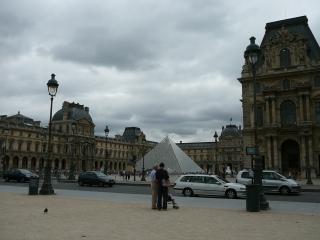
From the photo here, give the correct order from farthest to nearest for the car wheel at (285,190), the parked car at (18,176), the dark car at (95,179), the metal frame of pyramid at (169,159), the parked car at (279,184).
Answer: the metal frame of pyramid at (169,159) < the parked car at (18,176) < the dark car at (95,179) < the car wheel at (285,190) < the parked car at (279,184)

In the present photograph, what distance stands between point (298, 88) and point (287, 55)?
5.50m

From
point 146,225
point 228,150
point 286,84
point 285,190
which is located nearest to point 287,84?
point 286,84

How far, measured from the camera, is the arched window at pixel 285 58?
51397 mm

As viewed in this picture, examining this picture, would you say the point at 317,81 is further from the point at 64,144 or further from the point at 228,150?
the point at 228,150

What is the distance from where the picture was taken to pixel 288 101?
50.7m

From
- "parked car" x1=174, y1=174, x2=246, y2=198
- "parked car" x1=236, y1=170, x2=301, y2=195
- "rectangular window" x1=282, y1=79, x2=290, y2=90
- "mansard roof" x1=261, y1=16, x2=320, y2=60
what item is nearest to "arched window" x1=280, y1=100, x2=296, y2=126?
"rectangular window" x1=282, y1=79, x2=290, y2=90

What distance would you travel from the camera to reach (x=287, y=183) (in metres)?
23.2

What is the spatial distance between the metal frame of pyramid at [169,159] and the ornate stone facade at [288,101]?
29.3ft

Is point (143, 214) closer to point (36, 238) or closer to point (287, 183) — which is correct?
point (36, 238)

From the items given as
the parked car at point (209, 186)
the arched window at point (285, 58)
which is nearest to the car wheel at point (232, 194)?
the parked car at point (209, 186)

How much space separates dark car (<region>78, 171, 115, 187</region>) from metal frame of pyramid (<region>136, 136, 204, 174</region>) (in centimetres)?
1522

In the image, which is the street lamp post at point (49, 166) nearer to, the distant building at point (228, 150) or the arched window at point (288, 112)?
the arched window at point (288, 112)

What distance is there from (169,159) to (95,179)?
17.3m

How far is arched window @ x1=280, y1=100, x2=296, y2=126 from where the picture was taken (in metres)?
50.3
